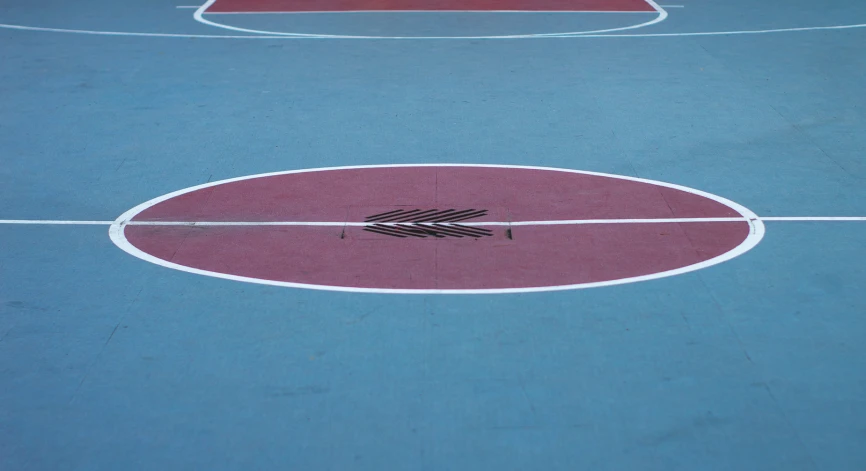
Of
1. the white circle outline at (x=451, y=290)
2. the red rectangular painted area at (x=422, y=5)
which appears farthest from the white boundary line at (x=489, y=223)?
the red rectangular painted area at (x=422, y=5)

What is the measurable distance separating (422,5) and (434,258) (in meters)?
9.53

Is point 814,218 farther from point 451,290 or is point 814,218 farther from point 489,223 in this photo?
point 451,290

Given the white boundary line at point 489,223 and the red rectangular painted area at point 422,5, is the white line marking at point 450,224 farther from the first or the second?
the red rectangular painted area at point 422,5

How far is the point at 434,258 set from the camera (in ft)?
22.2

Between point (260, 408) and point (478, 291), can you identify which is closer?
point (260, 408)

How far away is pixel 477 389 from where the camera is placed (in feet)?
16.9

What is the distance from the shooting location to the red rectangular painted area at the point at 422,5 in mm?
15234

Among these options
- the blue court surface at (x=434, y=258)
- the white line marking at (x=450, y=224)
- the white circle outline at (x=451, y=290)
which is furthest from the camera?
the white line marking at (x=450, y=224)

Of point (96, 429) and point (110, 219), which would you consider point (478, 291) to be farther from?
point (110, 219)

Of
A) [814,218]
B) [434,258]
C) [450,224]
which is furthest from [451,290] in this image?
[814,218]

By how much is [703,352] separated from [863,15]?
10755mm

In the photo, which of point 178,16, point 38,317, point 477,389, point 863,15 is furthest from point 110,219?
point 863,15

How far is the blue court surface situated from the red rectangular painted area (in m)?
2.70

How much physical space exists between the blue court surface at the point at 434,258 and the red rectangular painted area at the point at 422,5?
2697 mm
